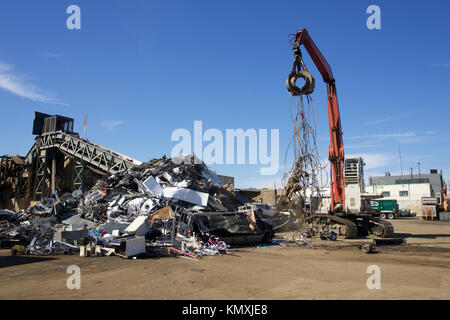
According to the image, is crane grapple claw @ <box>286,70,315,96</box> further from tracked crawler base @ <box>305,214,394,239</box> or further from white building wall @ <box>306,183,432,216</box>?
white building wall @ <box>306,183,432,216</box>

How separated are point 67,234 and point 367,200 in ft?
48.7

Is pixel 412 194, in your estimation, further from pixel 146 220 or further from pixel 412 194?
pixel 146 220

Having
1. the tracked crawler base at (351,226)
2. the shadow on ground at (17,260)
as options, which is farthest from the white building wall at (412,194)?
the shadow on ground at (17,260)

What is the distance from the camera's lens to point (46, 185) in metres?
30.1

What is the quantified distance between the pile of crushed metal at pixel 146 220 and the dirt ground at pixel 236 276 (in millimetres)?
955

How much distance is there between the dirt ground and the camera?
579cm

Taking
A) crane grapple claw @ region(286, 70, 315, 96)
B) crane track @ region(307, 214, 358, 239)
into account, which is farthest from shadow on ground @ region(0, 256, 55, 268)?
crane track @ region(307, 214, 358, 239)

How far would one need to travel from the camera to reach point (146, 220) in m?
12.2

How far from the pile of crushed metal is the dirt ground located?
95 cm

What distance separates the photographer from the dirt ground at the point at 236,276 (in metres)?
5.79
